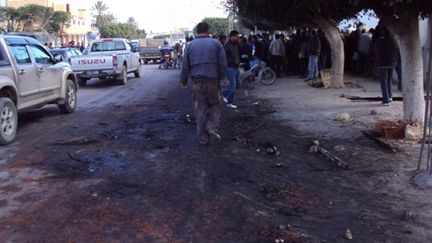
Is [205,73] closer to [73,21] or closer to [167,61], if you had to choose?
[167,61]

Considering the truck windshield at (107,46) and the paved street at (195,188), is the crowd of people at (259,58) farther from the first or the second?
the truck windshield at (107,46)

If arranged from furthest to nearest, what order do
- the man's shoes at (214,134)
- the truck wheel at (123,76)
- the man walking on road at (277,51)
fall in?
1. the truck wheel at (123,76)
2. the man walking on road at (277,51)
3. the man's shoes at (214,134)

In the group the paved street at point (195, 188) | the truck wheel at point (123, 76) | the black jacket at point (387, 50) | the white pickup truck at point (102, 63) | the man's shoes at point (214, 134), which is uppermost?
the black jacket at point (387, 50)

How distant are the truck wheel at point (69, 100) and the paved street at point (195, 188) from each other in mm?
1976

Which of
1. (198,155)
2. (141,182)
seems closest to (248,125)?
(198,155)

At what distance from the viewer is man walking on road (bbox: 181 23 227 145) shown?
8.52 m

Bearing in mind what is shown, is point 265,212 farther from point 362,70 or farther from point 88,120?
point 362,70

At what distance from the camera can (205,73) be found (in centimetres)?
850

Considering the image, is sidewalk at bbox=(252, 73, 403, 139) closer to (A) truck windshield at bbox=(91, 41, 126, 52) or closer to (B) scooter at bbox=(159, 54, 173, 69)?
(A) truck windshield at bbox=(91, 41, 126, 52)

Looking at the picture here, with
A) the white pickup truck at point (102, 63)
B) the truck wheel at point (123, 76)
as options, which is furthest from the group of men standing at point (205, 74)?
the truck wheel at point (123, 76)

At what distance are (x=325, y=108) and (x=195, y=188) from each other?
6690 millimetres

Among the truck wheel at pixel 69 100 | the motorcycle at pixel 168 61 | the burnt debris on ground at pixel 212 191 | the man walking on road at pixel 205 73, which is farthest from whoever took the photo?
the motorcycle at pixel 168 61

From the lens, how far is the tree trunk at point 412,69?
8805 millimetres

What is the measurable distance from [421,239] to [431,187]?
5.19 feet
